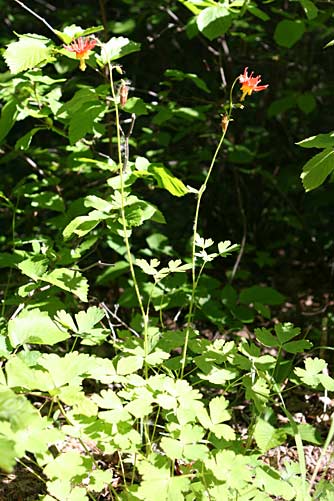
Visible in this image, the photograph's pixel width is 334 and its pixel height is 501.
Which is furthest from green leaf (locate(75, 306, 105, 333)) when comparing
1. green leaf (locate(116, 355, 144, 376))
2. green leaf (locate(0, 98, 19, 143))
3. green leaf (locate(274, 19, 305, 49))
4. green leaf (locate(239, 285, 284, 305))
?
green leaf (locate(274, 19, 305, 49))

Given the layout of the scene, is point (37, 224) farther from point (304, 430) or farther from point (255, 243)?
point (304, 430)

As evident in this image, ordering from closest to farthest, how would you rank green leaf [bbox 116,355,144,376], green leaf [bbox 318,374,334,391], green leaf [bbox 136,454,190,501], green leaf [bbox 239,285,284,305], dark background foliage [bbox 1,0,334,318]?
green leaf [bbox 136,454,190,501] → green leaf [bbox 116,355,144,376] → green leaf [bbox 318,374,334,391] → green leaf [bbox 239,285,284,305] → dark background foliage [bbox 1,0,334,318]

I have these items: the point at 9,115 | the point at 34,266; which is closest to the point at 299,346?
the point at 34,266

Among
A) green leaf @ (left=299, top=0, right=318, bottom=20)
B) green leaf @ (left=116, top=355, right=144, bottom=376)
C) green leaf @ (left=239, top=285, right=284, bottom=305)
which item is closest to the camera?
green leaf @ (left=116, top=355, right=144, bottom=376)

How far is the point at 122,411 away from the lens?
1.32 meters

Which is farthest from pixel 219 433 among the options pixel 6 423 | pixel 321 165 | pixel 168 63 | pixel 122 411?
pixel 168 63

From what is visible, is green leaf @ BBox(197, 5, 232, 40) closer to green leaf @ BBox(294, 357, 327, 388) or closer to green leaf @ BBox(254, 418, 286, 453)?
green leaf @ BBox(294, 357, 327, 388)

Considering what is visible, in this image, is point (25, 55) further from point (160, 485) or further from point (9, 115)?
point (160, 485)

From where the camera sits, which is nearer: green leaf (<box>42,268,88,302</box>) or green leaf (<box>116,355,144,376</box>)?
green leaf (<box>116,355,144,376</box>)

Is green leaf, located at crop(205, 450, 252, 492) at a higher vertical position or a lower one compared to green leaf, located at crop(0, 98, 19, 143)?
lower

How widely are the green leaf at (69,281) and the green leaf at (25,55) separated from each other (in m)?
0.55

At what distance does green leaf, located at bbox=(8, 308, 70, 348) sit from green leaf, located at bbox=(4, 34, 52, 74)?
0.63 m

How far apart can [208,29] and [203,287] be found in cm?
92

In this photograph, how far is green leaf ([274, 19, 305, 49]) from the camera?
2.12m
